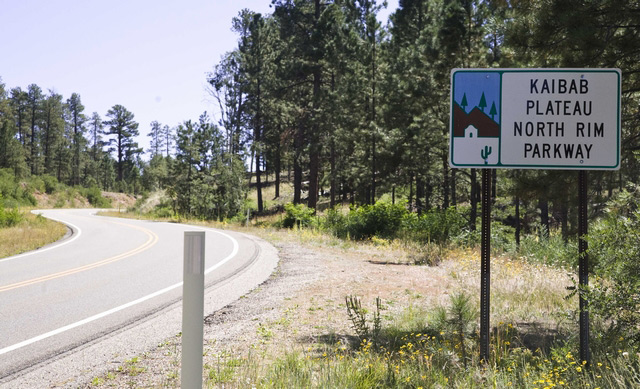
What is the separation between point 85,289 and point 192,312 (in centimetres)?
736

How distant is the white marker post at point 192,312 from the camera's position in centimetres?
268

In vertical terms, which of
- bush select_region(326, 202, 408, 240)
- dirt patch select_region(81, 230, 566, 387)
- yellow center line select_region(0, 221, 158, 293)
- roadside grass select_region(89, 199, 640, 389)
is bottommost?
yellow center line select_region(0, 221, 158, 293)

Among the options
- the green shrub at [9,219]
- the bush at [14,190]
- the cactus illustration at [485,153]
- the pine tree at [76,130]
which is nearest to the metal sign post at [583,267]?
the cactus illustration at [485,153]

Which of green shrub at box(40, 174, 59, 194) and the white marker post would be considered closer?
the white marker post

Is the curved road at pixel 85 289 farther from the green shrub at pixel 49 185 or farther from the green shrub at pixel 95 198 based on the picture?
the green shrub at pixel 95 198

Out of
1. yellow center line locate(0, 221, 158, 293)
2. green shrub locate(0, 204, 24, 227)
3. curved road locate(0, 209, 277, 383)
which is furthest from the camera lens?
green shrub locate(0, 204, 24, 227)

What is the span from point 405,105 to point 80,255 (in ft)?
60.1

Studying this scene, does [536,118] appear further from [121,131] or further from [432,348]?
[121,131]

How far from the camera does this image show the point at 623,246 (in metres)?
3.99

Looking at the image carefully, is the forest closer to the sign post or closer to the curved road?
the sign post

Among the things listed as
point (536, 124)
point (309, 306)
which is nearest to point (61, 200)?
point (309, 306)

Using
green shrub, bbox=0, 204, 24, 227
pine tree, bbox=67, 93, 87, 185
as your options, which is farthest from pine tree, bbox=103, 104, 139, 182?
green shrub, bbox=0, 204, 24, 227

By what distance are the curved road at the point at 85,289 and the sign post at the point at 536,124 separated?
4317 mm

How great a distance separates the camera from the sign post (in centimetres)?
430
